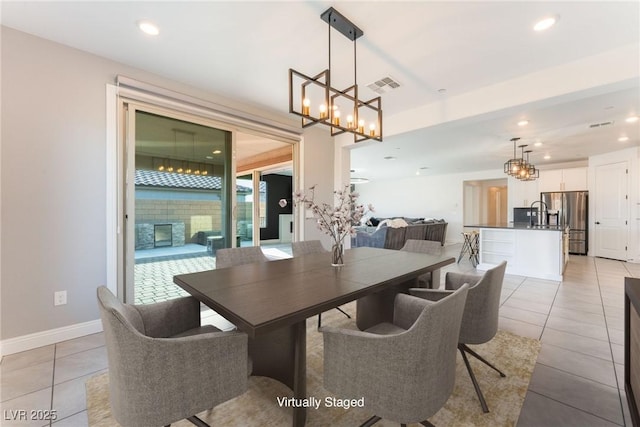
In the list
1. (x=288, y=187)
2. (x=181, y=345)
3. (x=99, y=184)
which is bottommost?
(x=181, y=345)

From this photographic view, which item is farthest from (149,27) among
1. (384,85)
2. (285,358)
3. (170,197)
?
(285,358)

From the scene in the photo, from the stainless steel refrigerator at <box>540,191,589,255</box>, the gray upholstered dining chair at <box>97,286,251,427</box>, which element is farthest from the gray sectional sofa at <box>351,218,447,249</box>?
the gray upholstered dining chair at <box>97,286,251,427</box>

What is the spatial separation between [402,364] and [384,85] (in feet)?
9.57

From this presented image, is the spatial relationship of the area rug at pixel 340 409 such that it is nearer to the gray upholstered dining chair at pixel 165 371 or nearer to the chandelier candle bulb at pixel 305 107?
the gray upholstered dining chair at pixel 165 371

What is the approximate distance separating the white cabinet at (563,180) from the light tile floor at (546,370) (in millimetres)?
5183

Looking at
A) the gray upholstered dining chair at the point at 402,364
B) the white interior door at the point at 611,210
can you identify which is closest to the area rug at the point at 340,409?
the gray upholstered dining chair at the point at 402,364

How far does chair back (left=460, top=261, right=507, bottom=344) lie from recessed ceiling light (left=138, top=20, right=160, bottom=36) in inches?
117

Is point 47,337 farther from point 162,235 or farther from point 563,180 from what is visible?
point 563,180

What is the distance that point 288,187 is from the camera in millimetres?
9852

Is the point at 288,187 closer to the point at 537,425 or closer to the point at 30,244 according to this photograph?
the point at 30,244

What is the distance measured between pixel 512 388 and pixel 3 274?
3.85 metres

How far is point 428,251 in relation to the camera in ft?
9.57

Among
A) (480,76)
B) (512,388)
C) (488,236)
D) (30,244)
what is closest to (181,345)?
(512,388)

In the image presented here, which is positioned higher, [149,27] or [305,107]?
[149,27]
